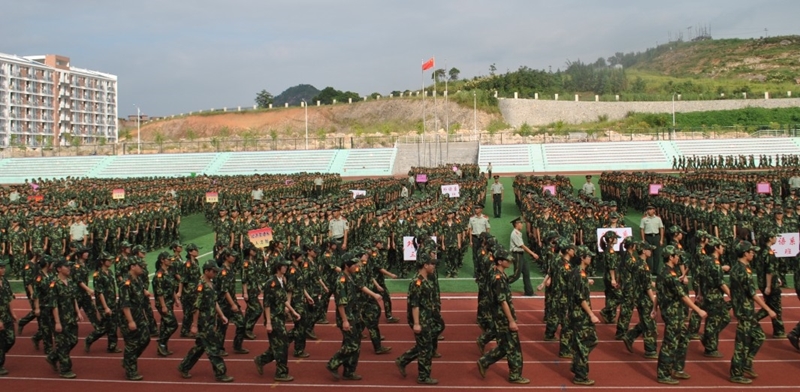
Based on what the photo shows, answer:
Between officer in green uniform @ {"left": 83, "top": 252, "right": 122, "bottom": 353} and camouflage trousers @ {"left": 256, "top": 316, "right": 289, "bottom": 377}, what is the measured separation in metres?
2.19

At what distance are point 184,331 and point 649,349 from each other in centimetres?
593

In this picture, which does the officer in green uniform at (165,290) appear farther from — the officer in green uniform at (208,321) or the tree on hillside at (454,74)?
the tree on hillside at (454,74)

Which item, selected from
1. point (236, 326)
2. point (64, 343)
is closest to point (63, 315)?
point (64, 343)

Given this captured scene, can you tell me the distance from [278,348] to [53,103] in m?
93.8

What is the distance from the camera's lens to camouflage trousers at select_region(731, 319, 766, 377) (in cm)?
809

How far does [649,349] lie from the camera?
919cm

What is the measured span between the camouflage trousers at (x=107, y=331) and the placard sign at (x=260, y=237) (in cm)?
294

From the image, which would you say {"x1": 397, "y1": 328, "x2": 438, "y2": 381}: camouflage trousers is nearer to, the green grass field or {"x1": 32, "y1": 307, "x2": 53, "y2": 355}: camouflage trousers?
{"x1": 32, "y1": 307, "x2": 53, "y2": 355}: camouflage trousers

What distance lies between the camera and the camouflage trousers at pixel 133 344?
857 cm

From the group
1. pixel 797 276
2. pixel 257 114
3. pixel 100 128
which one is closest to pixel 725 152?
pixel 797 276

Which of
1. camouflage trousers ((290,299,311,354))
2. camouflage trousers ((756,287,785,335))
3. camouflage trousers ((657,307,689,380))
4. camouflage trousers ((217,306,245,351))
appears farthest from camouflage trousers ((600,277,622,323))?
camouflage trousers ((217,306,245,351))

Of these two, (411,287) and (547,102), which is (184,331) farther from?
(547,102)

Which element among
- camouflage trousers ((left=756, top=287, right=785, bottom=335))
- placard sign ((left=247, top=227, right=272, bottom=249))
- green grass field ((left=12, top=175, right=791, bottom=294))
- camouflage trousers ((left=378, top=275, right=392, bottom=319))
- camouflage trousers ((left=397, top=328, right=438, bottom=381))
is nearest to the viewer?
camouflage trousers ((left=397, top=328, right=438, bottom=381))

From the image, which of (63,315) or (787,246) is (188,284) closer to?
(63,315)
